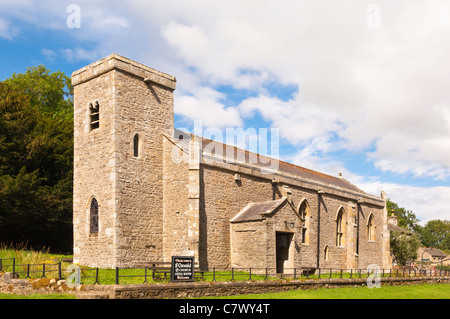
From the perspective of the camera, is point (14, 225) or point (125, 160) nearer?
point (125, 160)

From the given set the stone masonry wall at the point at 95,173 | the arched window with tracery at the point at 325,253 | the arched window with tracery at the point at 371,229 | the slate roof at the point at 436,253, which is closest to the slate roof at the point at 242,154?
the stone masonry wall at the point at 95,173

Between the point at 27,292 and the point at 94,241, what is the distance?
6.20m

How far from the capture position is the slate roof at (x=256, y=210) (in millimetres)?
24231

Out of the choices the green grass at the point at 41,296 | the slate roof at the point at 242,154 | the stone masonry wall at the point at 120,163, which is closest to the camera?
the green grass at the point at 41,296

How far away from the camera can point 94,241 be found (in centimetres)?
2378

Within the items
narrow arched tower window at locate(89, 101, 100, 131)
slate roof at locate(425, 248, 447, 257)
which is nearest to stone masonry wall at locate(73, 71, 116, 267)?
narrow arched tower window at locate(89, 101, 100, 131)

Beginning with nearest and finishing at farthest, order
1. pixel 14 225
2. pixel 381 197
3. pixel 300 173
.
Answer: pixel 14 225 < pixel 300 173 < pixel 381 197

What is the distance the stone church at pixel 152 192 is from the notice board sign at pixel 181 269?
455 centimetres

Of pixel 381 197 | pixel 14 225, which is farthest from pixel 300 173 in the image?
pixel 14 225

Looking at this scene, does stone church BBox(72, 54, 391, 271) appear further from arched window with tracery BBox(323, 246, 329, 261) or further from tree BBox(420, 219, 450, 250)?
tree BBox(420, 219, 450, 250)

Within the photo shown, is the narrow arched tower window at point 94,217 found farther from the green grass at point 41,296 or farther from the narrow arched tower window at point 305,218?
the narrow arched tower window at point 305,218

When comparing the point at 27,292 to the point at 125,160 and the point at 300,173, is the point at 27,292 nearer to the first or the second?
the point at 125,160

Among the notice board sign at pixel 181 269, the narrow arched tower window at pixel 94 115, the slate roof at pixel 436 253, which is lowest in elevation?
the slate roof at pixel 436 253

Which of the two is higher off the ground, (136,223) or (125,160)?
(125,160)
